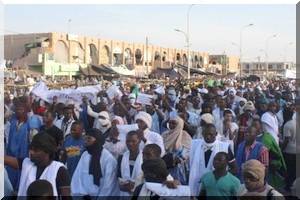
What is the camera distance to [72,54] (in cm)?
4506

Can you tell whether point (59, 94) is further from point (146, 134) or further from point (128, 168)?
point (128, 168)

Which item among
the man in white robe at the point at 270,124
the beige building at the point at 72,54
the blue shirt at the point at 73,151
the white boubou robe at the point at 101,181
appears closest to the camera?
the white boubou robe at the point at 101,181

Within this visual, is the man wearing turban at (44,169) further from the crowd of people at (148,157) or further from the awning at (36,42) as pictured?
the awning at (36,42)

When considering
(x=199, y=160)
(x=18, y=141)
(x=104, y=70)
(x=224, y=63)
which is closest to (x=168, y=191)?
(x=199, y=160)

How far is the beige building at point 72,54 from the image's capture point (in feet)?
130

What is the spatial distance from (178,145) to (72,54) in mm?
39764

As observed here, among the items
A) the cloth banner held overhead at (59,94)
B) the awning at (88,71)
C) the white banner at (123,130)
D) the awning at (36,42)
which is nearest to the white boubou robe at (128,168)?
the white banner at (123,130)

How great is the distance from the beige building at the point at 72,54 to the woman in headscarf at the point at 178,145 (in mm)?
29984

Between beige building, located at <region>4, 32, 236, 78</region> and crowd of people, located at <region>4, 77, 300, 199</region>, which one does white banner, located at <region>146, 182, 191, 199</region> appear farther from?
beige building, located at <region>4, 32, 236, 78</region>

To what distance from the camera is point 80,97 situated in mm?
9609

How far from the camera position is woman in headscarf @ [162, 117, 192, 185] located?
224 inches

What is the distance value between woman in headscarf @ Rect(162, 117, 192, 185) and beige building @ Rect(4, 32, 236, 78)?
2998 cm

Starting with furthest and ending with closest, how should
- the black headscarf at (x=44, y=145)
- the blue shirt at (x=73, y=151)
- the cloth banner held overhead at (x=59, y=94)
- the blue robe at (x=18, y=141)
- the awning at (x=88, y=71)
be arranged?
the awning at (x=88, y=71) < the cloth banner held overhead at (x=59, y=94) < the blue robe at (x=18, y=141) < the blue shirt at (x=73, y=151) < the black headscarf at (x=44, y=145)

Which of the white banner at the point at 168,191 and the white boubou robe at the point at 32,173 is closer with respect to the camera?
the white banner at the point at 168,191
